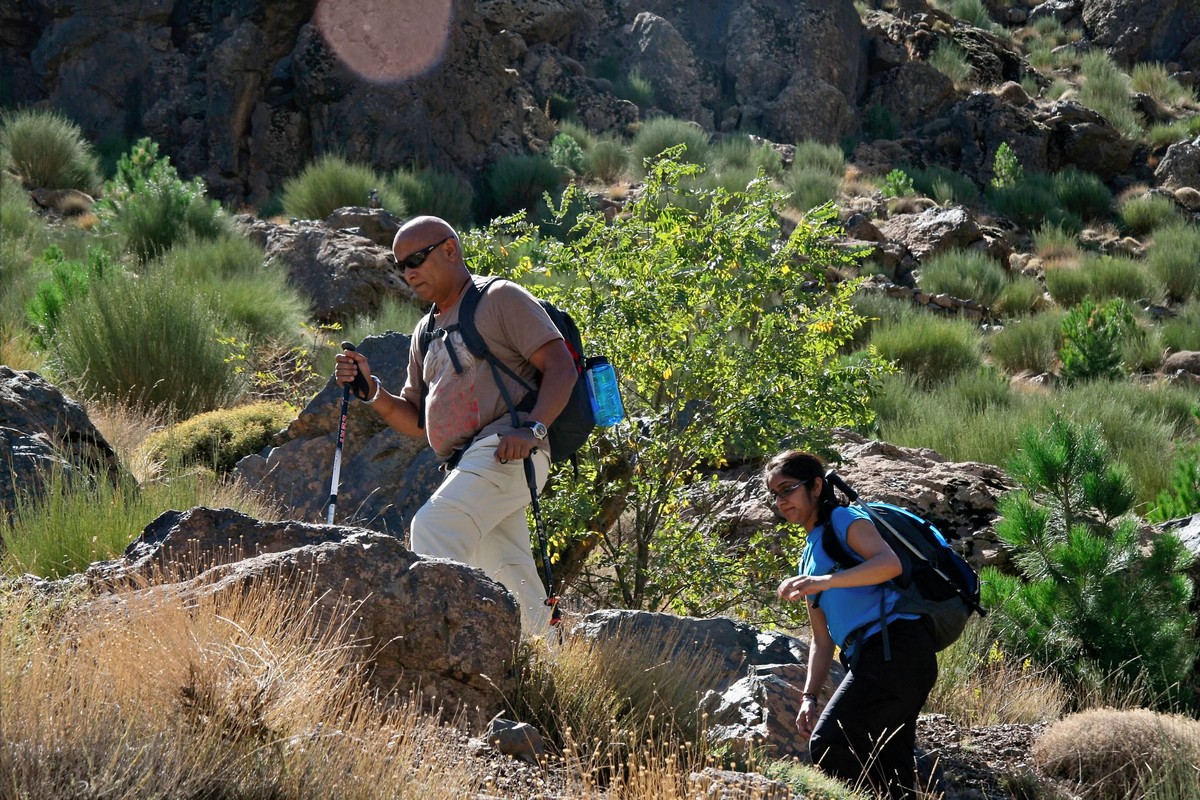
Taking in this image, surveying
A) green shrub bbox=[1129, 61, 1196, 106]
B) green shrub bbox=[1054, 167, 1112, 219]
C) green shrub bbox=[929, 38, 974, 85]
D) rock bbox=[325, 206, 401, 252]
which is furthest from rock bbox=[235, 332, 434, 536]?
green shrub bbox=[1129, 61, 1196, 106]

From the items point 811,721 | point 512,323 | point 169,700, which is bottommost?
point 811,721

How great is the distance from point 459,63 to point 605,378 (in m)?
17.1

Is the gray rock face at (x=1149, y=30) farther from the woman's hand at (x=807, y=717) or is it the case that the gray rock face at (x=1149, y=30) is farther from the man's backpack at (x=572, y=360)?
the woman's hand at (x=807, y=717)

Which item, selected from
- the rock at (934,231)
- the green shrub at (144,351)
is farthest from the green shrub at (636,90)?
the green shrub at (144,351)

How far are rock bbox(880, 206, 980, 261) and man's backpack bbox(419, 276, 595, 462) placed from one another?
15.6m

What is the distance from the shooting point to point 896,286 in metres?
18.7

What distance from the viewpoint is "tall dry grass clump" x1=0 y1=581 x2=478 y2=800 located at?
2.80 metres

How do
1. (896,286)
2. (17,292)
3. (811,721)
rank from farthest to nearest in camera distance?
(896,286), (17,292), (811,721)

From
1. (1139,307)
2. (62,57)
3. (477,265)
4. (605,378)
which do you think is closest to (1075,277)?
(1139,307)

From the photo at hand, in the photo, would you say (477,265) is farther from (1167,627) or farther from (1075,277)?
(1075,277)

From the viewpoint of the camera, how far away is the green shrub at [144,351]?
10.6 metres

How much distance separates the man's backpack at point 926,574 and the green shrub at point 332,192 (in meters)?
14.4

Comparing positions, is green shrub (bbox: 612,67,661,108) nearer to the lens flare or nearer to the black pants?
the lens flare

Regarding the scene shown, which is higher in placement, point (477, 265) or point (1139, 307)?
point (477, 265)
